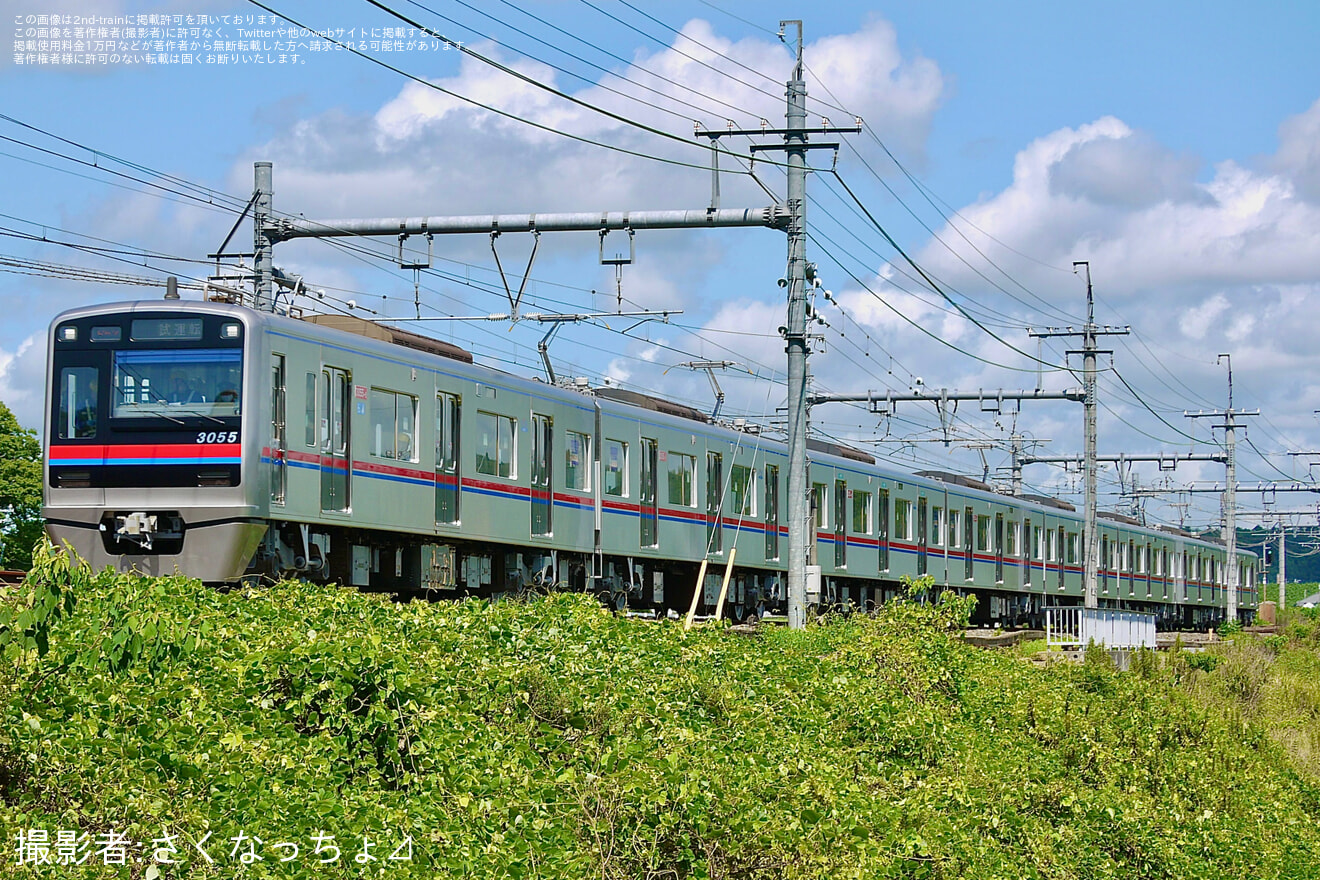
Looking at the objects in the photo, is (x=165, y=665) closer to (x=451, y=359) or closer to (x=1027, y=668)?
(x=451, y=359)

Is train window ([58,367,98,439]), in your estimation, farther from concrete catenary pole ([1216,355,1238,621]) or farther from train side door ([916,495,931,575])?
concrete catenary pole ([1216,355,1238,621])

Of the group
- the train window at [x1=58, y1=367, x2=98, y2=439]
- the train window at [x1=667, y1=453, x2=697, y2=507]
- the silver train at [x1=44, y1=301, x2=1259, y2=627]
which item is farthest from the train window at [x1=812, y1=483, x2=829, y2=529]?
the train window at [x1=58, y1=367, x2=98, y2=439]

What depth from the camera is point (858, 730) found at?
12.3 metres

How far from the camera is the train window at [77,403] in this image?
14.8 metres

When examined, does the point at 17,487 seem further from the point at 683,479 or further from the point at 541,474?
the point at 541,474

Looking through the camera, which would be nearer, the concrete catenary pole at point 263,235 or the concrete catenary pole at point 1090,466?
the concrete catenary pole at point 263,235

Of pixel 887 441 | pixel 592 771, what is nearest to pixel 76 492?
pixel 592 771

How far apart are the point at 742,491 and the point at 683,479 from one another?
2.20 metres

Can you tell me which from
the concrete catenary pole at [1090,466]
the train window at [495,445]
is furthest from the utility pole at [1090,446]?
the train window at [495,445]

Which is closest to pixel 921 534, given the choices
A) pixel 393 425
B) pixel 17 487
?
pixel 393 425

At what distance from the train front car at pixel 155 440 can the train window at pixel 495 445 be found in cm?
441

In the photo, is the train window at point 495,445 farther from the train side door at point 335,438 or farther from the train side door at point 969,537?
the train side door at point 969,537

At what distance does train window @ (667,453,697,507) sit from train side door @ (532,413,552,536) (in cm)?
384

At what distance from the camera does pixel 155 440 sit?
47.9ft
